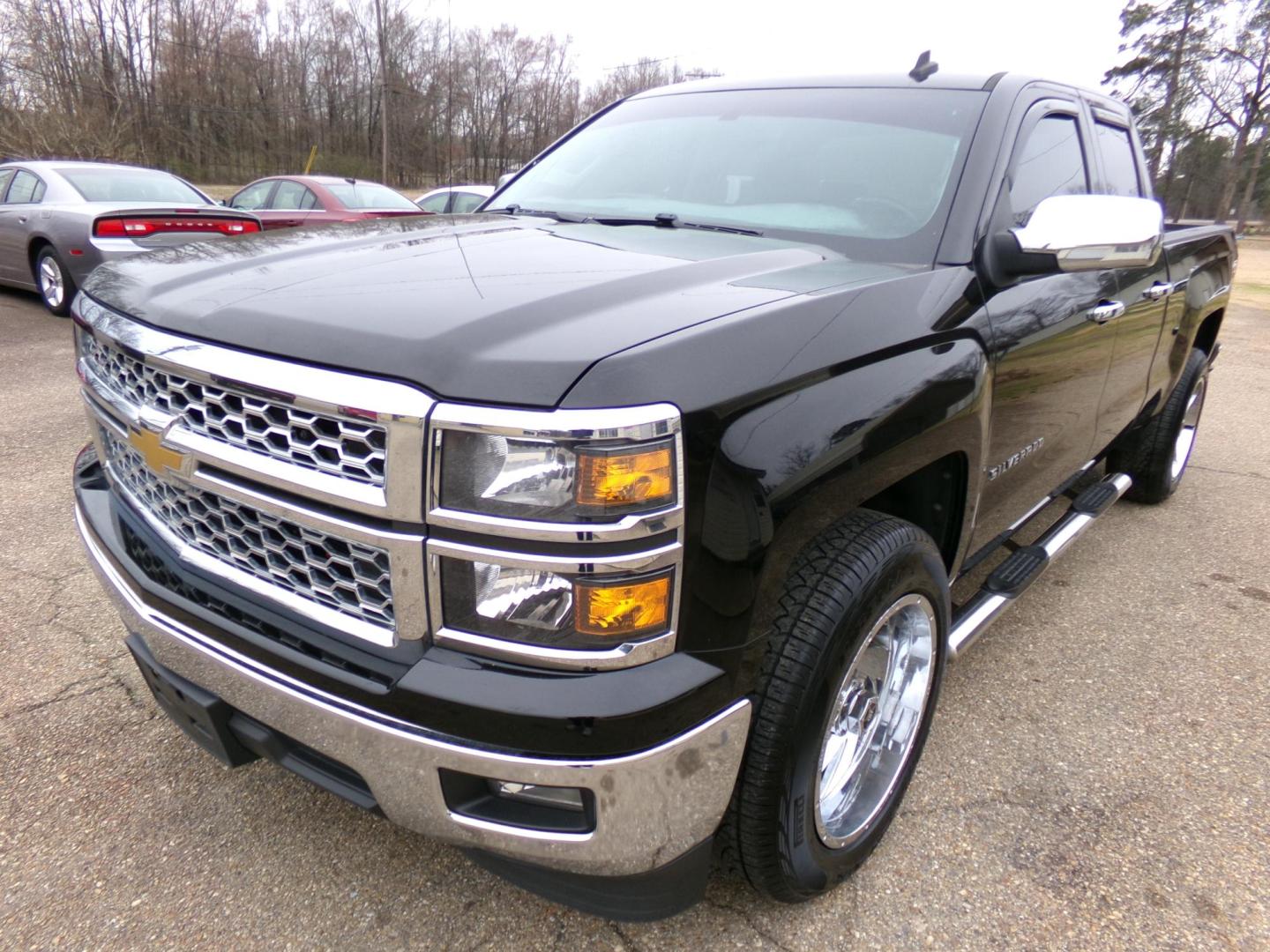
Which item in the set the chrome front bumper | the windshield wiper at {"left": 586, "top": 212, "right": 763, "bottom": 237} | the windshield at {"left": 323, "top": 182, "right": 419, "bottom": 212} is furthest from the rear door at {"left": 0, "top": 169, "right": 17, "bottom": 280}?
the chrome front bumper

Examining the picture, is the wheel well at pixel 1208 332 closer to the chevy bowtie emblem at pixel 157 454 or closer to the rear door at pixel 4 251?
the chevy bowtie emblem at pixel 157 454

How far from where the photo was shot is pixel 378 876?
6.39 ft

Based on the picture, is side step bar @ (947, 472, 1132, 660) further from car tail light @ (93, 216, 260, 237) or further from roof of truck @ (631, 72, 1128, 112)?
car tail light @ (93, 216, 260, 237)

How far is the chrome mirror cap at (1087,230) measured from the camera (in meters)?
2.01

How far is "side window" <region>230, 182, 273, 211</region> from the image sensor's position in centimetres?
1108

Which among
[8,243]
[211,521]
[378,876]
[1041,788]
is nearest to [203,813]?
[378,876]

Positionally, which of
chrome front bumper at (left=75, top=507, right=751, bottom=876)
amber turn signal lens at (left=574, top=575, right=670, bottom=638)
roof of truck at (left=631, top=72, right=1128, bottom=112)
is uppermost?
roof of truck at (left=631, top=72, right=1128, bottom=112)

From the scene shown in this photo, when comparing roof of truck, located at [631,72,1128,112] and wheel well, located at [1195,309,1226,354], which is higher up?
roof of truck, located at [631,72,1128,112]

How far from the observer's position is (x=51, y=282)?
26.6 ft

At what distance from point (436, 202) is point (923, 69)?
479 inches

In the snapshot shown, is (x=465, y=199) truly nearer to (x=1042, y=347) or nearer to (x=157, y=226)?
(x=157, y=226)

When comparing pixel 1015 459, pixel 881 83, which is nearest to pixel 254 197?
pixel 881 83

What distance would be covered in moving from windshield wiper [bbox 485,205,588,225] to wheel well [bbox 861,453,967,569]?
4.18 feet

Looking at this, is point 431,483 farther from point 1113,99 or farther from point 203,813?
point 1113,99
